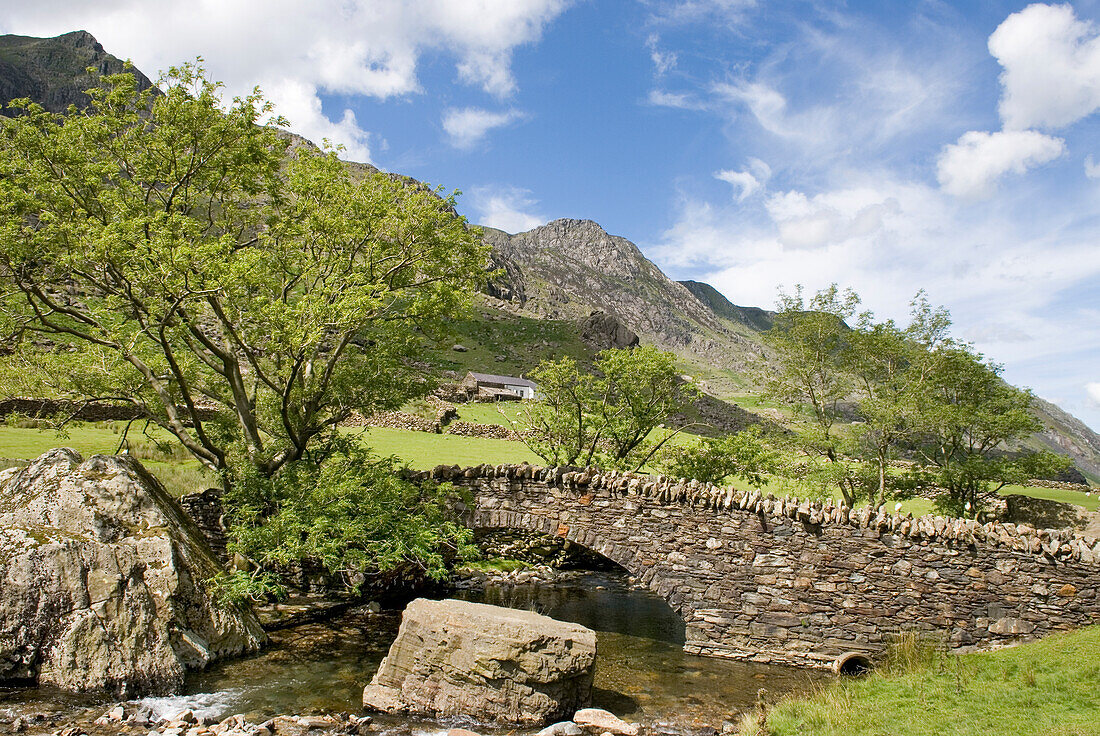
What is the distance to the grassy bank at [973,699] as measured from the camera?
8.57 metres

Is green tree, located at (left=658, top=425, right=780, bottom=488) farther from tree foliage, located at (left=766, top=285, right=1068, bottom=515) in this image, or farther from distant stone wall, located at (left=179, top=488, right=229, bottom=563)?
distant stone wall, located at (left=179, top=488, right=229, bottom=563)

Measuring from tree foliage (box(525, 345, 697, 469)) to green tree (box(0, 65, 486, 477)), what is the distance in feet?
20.1

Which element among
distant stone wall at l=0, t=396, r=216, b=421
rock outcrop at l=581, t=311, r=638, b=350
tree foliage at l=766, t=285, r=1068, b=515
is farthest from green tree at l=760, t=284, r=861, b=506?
rock outcrop at l=581, t=311, r=638, b=350

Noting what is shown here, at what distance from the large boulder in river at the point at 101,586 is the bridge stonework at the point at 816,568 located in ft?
25.6

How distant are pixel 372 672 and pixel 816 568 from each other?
9566 millimetres

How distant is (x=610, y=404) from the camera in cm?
2386

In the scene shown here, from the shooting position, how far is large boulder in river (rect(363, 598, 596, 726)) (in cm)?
1008

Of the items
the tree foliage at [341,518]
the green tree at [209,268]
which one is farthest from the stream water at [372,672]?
the green tree at [209,268]

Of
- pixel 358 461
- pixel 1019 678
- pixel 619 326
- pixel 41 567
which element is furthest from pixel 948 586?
pixel 619 326

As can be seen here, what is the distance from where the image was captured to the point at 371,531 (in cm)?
1326

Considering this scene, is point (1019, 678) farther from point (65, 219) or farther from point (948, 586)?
point (65, 219)

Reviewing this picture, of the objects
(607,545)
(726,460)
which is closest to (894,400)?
(726,460)

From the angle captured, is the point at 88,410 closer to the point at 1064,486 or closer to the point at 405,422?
the point at 405,422

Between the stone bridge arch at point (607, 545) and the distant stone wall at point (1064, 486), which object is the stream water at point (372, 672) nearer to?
the stone bridge arch at point (607, 545)
